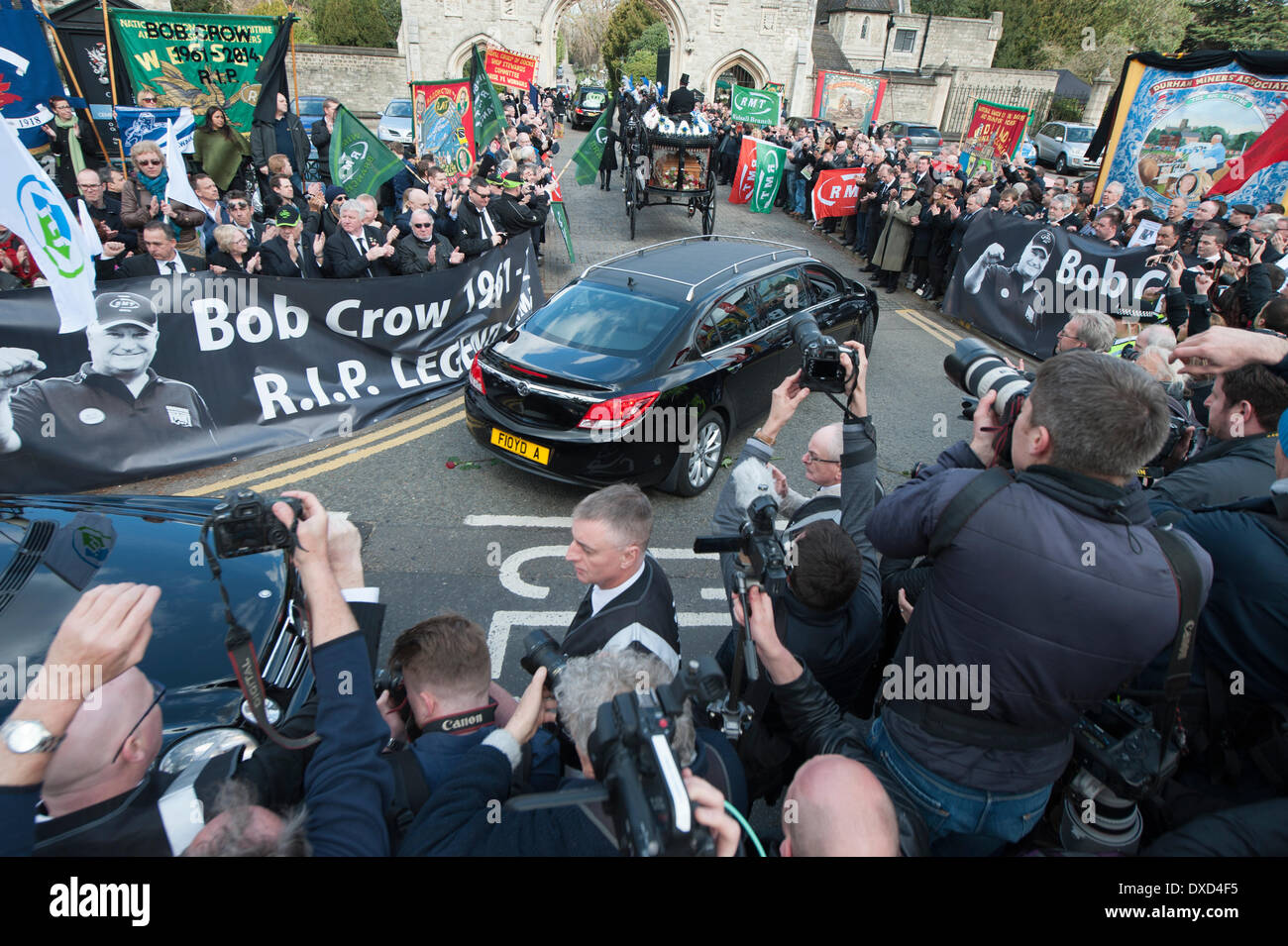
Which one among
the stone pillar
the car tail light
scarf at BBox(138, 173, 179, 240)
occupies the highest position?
the stone pillar

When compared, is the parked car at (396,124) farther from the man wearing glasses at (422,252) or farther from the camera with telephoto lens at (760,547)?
the camera with telephoto lens at (760,547)

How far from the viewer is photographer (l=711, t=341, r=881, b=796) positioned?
7.48 feet

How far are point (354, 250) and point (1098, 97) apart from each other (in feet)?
132

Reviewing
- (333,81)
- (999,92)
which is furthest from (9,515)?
(999,92)

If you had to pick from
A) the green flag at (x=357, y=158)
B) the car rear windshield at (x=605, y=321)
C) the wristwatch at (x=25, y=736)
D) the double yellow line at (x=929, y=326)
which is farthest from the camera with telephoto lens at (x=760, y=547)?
the double yellow line at (x=929, y=326)

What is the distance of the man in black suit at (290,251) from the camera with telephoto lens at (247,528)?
5371mm

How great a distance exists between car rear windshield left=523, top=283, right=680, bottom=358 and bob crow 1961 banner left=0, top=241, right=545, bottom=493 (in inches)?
62.0

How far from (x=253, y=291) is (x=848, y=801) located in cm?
583

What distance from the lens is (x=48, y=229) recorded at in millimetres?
3947

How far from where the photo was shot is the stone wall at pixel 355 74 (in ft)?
99.7

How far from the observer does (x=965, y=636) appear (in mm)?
1746

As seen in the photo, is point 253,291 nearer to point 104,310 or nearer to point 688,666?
point 104,310

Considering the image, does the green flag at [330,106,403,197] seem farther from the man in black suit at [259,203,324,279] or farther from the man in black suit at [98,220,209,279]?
the man in black suit at [98,220,209,279]

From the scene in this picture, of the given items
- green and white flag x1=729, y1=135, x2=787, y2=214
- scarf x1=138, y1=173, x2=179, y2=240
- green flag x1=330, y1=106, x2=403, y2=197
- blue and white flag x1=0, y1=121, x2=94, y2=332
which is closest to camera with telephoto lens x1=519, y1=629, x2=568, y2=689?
blue and white flag x1=0, y1=121, x2=94, y2=332
